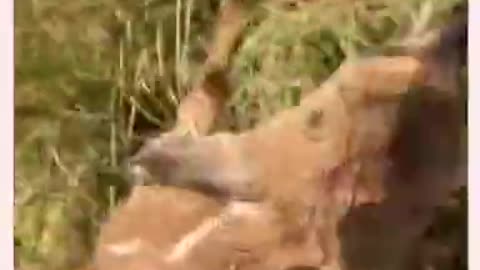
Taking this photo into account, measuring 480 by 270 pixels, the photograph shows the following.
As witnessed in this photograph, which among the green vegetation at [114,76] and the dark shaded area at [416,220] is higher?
the green vegetation at [114,76]

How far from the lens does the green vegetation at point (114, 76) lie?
1152 mm

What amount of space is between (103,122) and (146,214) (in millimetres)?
132

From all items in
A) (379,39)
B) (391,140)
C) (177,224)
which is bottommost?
(177,224)

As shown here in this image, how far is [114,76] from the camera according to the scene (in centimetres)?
116

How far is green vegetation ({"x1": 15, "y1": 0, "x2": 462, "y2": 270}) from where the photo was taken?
115 centimetres

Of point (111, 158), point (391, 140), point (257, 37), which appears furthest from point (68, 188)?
point (391, 140)

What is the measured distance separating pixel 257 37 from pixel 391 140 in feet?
0.71

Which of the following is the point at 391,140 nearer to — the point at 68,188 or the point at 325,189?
the point at 325,189

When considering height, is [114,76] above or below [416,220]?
above

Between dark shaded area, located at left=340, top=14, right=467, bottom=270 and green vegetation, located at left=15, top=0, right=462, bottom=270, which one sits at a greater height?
green vegetation, located at left=15, top=0, right=462, bottom=270

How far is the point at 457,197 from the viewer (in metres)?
1.13
